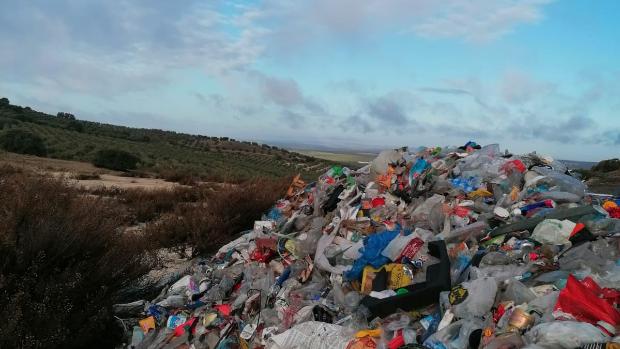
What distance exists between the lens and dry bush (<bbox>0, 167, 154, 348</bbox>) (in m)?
3.46

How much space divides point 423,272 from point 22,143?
30.6 meters

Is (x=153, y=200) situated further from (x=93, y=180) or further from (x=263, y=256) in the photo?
(x=93, y=180)

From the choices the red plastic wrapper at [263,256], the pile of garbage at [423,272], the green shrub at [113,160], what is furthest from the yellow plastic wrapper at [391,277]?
the green shrub at [113,160]

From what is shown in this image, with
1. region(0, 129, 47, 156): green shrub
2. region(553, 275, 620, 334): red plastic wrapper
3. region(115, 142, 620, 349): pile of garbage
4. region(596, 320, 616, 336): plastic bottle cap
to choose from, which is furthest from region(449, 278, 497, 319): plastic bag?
region(0, 129, 47, 156): green shrub

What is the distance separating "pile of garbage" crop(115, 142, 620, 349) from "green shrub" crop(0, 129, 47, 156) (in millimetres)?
26924

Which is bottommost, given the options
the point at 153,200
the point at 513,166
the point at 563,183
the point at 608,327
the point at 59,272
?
the point at 153,200

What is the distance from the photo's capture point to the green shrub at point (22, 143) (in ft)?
91.4

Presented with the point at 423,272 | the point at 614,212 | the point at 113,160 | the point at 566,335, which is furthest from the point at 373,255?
the point at 113,160

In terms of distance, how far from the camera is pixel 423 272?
395cm

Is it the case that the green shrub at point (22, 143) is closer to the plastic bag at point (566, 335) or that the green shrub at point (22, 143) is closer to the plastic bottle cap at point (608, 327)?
the plastic bag at point (566, 335)

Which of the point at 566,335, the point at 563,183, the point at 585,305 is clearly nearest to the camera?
the point at 566,335

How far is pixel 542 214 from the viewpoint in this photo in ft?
14.7

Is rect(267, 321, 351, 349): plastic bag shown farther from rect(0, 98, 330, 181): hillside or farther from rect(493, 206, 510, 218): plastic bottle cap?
rect(0, 98, 330, 181): hillside

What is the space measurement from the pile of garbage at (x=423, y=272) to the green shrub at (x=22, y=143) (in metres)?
26.9
